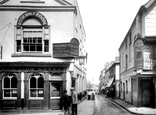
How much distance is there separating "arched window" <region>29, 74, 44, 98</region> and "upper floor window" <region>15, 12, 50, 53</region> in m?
2.06

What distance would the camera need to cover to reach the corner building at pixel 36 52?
1753cm

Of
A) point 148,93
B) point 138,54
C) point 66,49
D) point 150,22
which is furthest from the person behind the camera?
point 148,93

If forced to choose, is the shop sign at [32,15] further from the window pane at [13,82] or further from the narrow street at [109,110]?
the narrow street at [109,110]

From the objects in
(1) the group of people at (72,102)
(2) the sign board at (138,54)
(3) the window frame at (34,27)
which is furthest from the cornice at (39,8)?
(2) the sign board at (138,54)

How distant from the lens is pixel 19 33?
18.0 m

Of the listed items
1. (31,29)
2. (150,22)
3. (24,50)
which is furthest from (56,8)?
(150,22)

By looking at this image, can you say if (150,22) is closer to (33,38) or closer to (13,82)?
(33,38)

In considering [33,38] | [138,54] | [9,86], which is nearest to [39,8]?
[33,38]

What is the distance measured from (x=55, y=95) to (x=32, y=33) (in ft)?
16.8

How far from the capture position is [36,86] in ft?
58.4

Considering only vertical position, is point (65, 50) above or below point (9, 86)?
above

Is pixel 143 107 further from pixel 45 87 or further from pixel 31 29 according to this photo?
pixel 31 29

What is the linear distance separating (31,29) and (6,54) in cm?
271

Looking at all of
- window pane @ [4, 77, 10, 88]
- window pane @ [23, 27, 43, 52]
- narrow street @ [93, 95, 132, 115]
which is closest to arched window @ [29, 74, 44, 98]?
window pane @ [4, 77, 10, 88]
